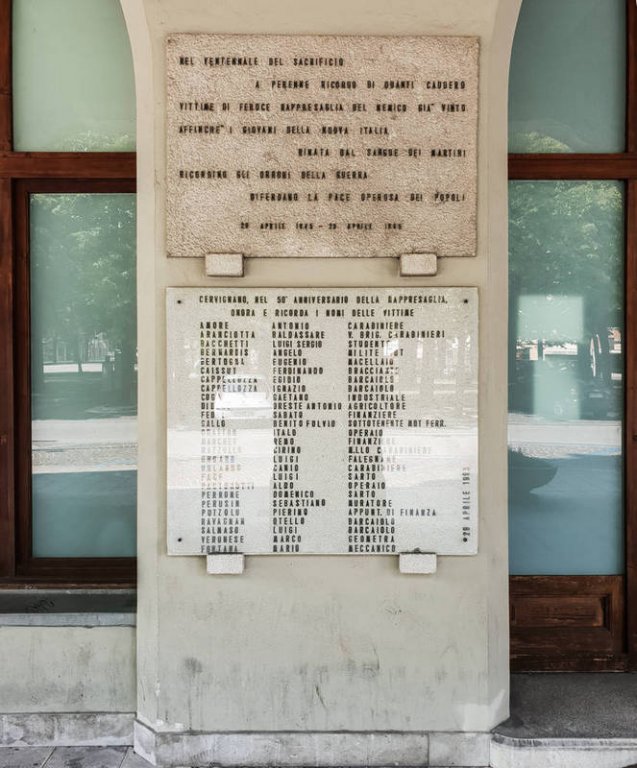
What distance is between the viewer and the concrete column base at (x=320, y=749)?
2973 millimetres

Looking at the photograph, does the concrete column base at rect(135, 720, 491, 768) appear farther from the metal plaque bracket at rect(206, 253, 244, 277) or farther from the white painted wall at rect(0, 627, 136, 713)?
the metal plaque bracket at rect(206, 253, 244, 277)

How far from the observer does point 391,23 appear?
115 inches

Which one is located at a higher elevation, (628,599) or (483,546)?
(483,546)

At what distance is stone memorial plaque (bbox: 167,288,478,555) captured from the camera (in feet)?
9.75

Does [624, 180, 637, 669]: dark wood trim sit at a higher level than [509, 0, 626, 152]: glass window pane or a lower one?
lower

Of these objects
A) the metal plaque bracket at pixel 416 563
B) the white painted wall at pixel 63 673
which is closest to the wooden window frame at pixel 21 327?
the white painted wall at pixel 63 673

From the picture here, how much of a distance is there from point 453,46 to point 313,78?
730mm

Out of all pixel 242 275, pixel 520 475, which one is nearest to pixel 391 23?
pixel 242 275

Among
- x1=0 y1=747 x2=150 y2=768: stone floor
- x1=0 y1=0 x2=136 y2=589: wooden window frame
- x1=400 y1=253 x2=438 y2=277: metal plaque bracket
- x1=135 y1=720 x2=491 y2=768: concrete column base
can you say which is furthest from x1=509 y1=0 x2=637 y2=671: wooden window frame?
x1=0 y1=0 x2=136 y2=589: wooden window frame

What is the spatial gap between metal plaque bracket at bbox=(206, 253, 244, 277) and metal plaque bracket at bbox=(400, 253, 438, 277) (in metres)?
0.83

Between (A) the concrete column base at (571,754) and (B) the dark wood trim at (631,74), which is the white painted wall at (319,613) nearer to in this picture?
(A) the concrete column base at (571,754)

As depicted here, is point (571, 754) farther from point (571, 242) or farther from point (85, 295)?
point (85, 295)

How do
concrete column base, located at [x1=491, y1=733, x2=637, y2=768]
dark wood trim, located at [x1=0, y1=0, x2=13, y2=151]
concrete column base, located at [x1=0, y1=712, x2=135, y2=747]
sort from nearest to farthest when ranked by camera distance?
1. concrete column base, located at [x1=491, y1=733, x2=637, y2=768]
2. concrete column base, located at [x1=0, y1=712, x2=135, y2=747]
3. dark wood trim, located at [x1=0, y1=0, x2=13, y2=151]

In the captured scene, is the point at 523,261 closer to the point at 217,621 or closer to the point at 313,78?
the point at 313,78
